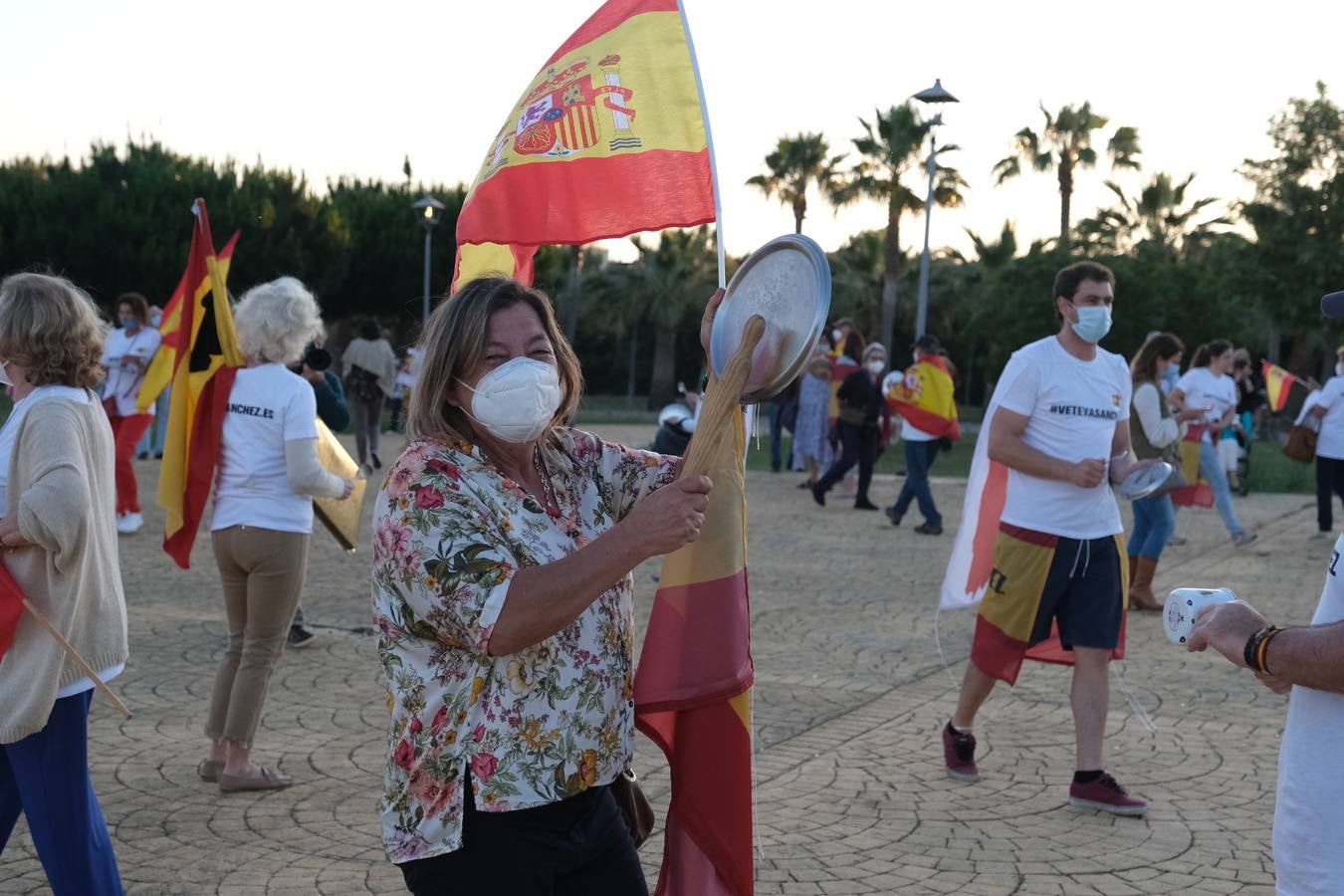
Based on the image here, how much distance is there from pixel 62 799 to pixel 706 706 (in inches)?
70.8

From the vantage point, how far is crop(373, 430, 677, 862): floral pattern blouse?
239 cm

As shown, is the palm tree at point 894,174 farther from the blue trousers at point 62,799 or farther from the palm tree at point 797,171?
the blue trousers at point 62,799

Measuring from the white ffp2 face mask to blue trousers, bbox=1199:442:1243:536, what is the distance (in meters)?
11.0

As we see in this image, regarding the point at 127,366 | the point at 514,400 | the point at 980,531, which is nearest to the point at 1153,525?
the point at 980,531

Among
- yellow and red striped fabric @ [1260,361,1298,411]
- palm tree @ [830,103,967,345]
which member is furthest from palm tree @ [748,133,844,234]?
yellow and red striped fabric @ [1260,361,1298,411]

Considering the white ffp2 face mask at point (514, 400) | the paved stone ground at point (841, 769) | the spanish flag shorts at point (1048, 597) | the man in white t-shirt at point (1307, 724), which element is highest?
the white ffp2 face mask at point (514, 400)

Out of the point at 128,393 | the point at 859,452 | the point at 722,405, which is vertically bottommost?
the point at 859,452

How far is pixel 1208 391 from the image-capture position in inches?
523

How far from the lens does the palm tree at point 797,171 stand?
153 ft

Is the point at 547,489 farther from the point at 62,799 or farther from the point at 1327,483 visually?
the point at 1327,483

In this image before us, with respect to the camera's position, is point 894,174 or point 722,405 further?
point 894,174

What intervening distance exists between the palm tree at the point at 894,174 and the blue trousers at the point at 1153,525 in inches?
1298

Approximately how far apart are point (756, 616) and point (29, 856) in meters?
5.34

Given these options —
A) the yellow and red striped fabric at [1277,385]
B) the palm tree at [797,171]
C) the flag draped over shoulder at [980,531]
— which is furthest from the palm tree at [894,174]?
the flag draped over shoulder at [980,531]
